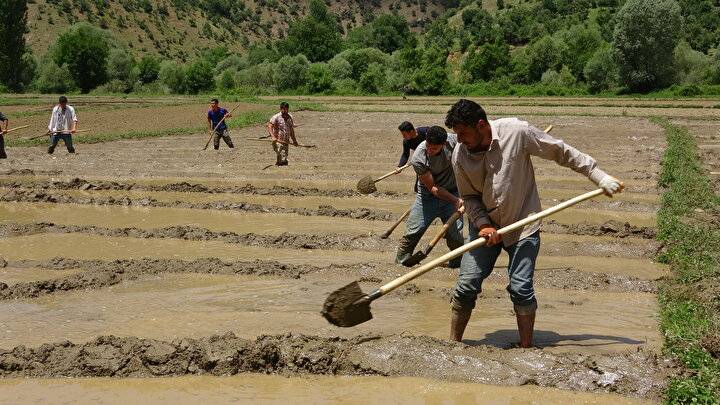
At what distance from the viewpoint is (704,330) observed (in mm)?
5023

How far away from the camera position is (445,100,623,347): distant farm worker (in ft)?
15.9

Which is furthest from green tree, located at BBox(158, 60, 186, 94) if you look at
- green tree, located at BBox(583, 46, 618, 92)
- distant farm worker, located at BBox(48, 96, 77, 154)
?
distant farm worker, located at BBox(48, 96, 77, 154)

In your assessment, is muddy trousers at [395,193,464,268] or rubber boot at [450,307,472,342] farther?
muddy trousers at [395,193,464,268]

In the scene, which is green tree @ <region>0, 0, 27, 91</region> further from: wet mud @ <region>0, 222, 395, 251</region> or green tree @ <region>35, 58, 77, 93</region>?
wet mud @ <region>0, 222, 395, 251</region>

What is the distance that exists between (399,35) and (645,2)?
54.3m

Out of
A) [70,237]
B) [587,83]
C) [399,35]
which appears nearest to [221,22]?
[399,35]

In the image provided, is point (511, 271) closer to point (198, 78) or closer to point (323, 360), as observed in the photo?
point (323, 360)

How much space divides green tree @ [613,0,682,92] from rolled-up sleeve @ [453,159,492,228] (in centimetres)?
3962

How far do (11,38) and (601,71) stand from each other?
128 ft

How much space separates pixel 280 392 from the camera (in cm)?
477

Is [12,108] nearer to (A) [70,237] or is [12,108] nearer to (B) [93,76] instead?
(B) [93,76]

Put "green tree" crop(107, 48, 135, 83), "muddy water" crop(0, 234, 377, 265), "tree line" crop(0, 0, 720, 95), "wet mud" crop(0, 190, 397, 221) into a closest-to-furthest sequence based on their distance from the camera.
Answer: "muddy water" crop(0, 234, 377, 265)
"wet mud" crop(0, 190, 397, 221)
"tree line" crop(0, 0, 720, 95)
"green tree" crop(107, 48, 135, 83)

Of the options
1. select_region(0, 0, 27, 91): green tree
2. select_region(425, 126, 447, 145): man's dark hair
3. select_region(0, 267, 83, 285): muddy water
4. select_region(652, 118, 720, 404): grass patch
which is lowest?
select_region(0, 267, 83, 285): muddy water

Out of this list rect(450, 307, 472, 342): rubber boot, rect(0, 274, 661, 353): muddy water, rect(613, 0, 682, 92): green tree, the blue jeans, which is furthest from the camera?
rect(613, 0, 682, 92): green tree
